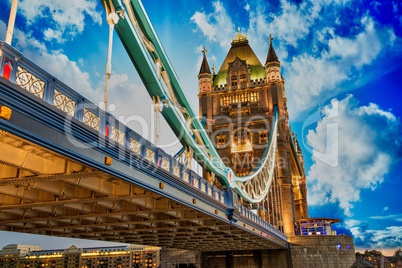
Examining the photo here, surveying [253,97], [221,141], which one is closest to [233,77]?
[253,97]

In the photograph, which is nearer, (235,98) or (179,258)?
(179,258)

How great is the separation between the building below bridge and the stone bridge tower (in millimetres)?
94706

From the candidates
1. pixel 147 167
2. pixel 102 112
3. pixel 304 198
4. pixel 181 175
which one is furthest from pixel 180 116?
pixel 304 198

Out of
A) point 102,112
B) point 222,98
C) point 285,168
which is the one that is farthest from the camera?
point 222,98

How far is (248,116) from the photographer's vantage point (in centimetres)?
6469

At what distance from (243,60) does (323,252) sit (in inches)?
1475

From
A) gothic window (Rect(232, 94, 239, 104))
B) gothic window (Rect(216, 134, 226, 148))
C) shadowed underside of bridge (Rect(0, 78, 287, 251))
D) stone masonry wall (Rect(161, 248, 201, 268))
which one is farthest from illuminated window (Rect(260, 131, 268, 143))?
shadowed underside of bridge (Rect(0, 78, 287, 251))

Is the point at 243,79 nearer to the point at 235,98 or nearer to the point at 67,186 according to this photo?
the point at 235,98

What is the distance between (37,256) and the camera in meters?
179

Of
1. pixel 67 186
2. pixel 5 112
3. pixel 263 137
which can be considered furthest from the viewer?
pixel 263 137

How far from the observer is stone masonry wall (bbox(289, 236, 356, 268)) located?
4606 cm

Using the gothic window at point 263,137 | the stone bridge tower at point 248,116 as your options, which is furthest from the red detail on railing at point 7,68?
the gothic window at point 263,137

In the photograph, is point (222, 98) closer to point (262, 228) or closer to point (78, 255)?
point (262, 228)

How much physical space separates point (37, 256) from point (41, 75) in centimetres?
19222
